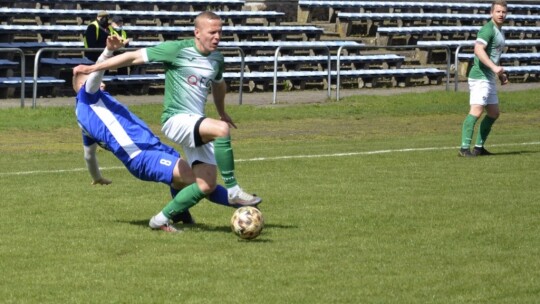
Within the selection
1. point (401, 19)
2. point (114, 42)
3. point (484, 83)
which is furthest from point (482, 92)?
point (401, 19)

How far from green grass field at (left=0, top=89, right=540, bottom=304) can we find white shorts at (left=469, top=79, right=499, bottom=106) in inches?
30.7

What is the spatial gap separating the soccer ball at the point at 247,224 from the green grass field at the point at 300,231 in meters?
0.12

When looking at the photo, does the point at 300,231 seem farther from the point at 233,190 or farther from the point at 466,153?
the point at 466,153

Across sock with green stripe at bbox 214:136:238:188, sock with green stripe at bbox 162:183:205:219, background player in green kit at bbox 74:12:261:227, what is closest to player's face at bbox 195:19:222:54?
background player in green kit at bbox 74:12:261:227

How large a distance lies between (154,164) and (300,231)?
Result: 1.36m

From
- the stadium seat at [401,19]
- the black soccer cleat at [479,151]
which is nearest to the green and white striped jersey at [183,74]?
the black soccer cleat at [479,151]

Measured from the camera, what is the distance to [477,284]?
7.96 metres

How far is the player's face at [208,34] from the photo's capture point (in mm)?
9883

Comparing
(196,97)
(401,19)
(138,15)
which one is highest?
(196,97)

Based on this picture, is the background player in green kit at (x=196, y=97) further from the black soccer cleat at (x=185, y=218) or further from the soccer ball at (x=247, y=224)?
the black soccer cleat at (x=185, y=218)

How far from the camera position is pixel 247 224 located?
9.52 meters

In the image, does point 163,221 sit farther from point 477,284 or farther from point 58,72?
point 58,72

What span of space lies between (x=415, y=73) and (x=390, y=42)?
11.7ft

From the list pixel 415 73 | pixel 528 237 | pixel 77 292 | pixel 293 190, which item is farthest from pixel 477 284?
pixel 415 73
